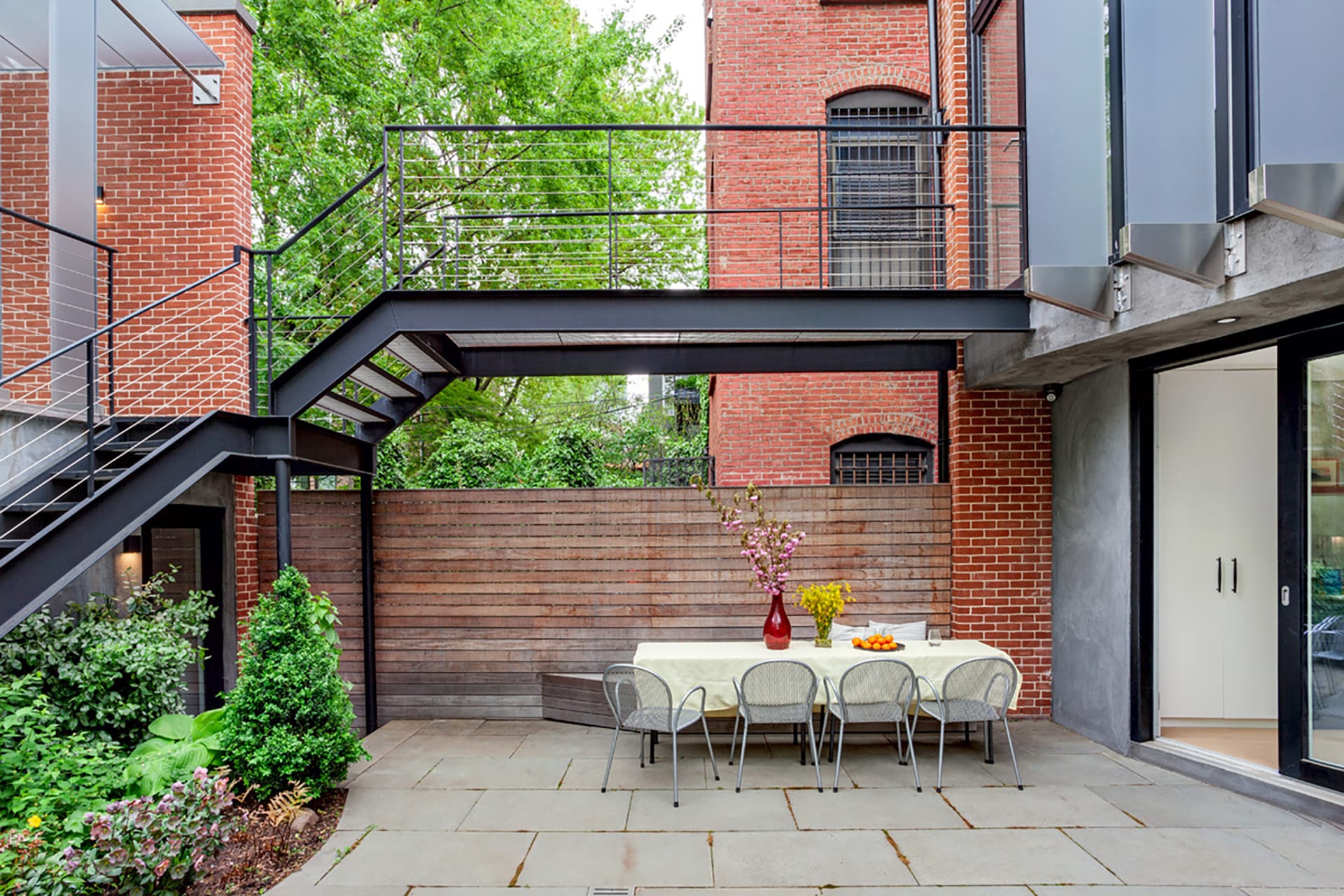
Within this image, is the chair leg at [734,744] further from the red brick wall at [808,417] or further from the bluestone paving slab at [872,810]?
the red brick wall at [808,417]

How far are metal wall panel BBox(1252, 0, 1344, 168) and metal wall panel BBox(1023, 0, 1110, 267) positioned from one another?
4.26 ft

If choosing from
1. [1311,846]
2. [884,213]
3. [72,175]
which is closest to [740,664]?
[1311,846]

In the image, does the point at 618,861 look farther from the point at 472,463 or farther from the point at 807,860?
the point at 472,463

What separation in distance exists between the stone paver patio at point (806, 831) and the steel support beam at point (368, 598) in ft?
3.00

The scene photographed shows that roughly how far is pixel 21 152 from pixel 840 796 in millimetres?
7865

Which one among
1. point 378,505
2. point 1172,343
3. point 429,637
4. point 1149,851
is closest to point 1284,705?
point 1149,851

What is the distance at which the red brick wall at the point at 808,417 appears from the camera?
29.1ft

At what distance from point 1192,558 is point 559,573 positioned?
15.7ft

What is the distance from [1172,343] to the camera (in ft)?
17.3

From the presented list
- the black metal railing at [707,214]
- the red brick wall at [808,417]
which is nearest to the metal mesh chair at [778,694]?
the black metal railing at [707,214]

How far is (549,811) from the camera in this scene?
480 cm

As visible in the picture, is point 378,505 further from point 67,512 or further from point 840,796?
point 840,796

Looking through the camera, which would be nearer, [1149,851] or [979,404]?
[1149,851]

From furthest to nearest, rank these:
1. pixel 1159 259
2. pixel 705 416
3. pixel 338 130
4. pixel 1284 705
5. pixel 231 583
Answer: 1. pixel 705 416
2. pixel 338 130
3. pixel 231 583
4. pixel 1284 705
5. pixel 1159 259
